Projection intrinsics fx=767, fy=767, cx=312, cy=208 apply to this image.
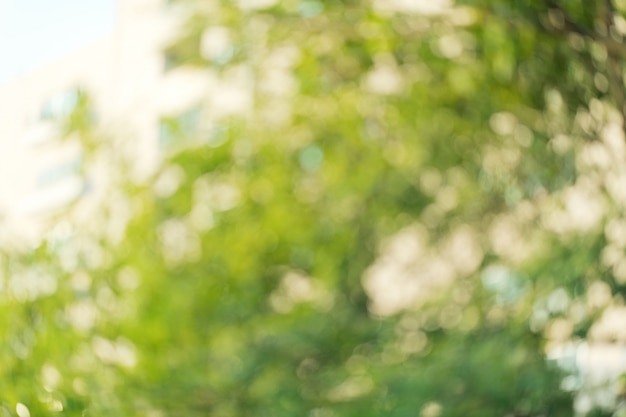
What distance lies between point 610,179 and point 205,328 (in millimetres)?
1026

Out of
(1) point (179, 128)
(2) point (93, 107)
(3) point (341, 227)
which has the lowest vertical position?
(3) point (341, 227)

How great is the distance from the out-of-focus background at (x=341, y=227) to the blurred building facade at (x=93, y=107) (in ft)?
0.07

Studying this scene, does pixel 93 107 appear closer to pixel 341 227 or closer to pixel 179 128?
Answer: pixel 179 128

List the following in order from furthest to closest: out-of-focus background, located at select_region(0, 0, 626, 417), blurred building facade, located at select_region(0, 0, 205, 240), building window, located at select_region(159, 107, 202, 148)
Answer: building window, located at select_region(159, 107, 202, 148)
blurred building facade, located at select_region(0, 0, 205, 240)
out-of-focus background, located at select_region(0, 0, 626, 417)

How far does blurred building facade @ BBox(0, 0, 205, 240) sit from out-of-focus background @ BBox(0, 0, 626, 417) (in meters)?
A: 0.02

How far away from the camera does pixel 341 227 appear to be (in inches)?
90.2

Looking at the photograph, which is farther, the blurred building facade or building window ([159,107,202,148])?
building window ([159,107,202,148])

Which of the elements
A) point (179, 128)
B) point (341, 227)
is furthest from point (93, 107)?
point (341, 227)

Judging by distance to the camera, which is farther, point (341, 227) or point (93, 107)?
point (341, 227)

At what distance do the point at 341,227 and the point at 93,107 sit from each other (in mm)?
864

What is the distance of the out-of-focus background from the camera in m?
1.33

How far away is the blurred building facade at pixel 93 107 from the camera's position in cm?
184

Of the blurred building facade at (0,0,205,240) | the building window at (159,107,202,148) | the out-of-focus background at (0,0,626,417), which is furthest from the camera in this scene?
the building window at (159,107,202,148)

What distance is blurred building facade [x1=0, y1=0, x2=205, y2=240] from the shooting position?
6.05ft
